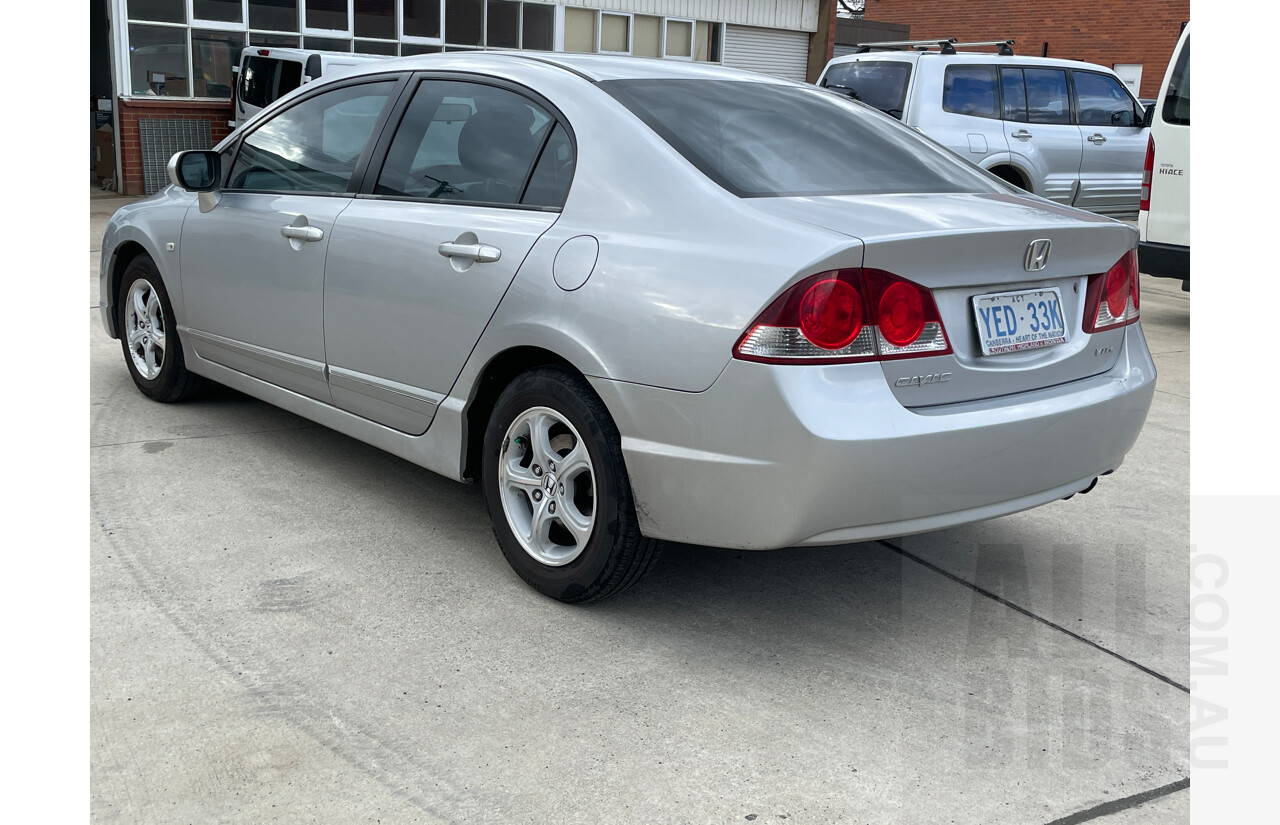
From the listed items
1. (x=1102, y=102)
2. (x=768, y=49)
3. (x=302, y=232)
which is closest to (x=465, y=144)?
(x=302, y=232)

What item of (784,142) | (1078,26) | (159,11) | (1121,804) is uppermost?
(1078,26)

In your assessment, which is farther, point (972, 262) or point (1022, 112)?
point (1022, 112)

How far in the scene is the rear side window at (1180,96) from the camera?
26.9 ft

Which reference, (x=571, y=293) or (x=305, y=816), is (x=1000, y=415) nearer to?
(x=571, y=293)

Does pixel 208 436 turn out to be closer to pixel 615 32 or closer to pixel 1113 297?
pixel 1113 297

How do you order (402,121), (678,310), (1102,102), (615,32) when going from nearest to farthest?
(678,310)
(402,121)
(1102,102)
(615,32)

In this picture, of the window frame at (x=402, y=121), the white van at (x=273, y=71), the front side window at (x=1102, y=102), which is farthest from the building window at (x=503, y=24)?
the window frame at (x=402, y=121)

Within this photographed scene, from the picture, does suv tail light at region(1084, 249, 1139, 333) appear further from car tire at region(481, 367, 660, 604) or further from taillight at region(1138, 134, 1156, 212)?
taillight at region(1138, 134, 1156, 212)

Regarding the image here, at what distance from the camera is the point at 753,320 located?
2816 mm

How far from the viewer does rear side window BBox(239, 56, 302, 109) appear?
1476 cm

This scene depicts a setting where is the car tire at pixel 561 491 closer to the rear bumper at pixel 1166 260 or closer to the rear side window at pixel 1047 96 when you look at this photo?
the rear bumper at pixel 1166 260

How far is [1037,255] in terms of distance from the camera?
122 inches

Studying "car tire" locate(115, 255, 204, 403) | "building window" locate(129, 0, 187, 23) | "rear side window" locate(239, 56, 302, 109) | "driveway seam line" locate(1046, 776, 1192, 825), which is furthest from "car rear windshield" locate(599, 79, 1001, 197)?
"building window" locate(129, 0, 187, 23)

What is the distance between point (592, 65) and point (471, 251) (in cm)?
77
